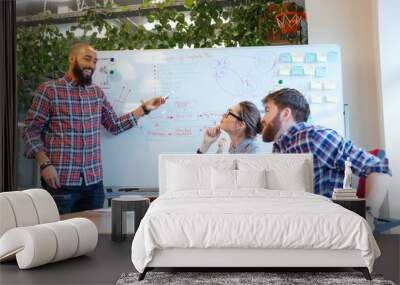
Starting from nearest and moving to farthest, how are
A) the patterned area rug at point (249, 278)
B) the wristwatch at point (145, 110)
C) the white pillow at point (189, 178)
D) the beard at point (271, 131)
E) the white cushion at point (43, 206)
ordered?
the patterned area rug at point (249, 278) → the white cushion at point (43, 206) → the white pillow at point (189, 178) → the beard at point (271, 131) → the wristwatch at point (145, 110)

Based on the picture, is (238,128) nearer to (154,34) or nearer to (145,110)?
(145,110)

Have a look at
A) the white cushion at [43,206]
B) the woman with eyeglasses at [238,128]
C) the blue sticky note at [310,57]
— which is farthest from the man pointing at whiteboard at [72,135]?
the blue sticky note at [310,57]

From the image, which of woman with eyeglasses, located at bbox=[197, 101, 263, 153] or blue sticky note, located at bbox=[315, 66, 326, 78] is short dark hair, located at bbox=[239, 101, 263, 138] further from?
blue sticky note, located at bbox=[315, 66, 326, 78]

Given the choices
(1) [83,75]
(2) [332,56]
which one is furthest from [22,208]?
(2) [332,56]

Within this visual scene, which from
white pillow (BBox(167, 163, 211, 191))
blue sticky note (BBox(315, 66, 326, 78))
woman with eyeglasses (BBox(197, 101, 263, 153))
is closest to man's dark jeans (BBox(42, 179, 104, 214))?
white pillow (BBox(167, 163, 211, 191))

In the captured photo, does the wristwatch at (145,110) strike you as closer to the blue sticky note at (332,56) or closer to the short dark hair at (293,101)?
the short dark hair at (293,101)

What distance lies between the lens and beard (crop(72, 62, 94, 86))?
19.9 ft

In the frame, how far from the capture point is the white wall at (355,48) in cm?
595

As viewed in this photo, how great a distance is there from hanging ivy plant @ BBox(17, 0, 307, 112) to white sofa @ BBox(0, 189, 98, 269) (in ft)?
7.39

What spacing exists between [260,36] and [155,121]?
5.31ft

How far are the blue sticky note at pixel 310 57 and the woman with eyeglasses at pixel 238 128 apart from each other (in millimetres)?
772

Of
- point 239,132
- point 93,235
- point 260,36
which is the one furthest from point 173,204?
point 260,36

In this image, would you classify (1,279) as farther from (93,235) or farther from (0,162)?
(0,162)

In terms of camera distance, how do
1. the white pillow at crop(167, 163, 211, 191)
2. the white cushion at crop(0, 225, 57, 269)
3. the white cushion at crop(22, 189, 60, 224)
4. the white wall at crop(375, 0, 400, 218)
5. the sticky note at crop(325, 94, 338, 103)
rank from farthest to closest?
the sticky note at crop(325, 94, 338, 103) < the white wall at crop(375, 0, 400, 218) < the white pillow at crop(167, 163, 211, 191) < the white cushion at crop(22, 189, 60, 224) < the white cushion at crop(0, 225, 57, 269)
